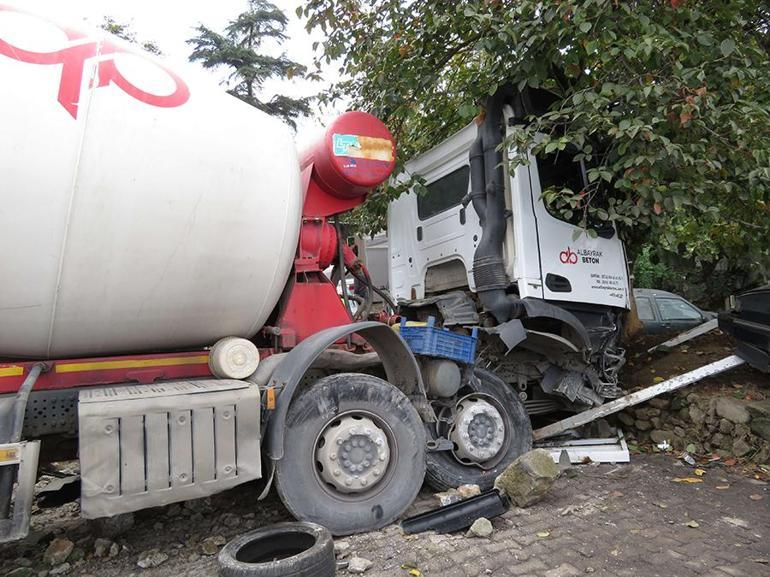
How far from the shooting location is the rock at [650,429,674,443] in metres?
5.32

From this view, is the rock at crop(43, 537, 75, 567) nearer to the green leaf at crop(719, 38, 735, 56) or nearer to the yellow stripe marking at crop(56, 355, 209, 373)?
the yellow stripe marking at crop(56, 355, 209, 373)

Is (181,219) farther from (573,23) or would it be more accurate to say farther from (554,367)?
(554,367)

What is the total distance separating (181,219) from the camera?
121 inches

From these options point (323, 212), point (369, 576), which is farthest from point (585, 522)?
point (323, 212)

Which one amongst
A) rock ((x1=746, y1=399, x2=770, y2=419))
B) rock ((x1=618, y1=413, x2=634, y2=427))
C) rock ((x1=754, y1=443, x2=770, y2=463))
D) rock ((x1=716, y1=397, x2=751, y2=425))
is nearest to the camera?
rock ((x1=754, y1=443, x2=770, y2=463))

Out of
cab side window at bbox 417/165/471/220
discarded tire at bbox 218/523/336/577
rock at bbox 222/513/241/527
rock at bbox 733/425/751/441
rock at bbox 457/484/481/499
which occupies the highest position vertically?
cab side window at bbox 417/165/471/220

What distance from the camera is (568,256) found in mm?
4938

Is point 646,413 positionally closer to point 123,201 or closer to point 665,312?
point 123,201

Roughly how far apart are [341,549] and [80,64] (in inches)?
116

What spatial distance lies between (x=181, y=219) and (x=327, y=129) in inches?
51.9

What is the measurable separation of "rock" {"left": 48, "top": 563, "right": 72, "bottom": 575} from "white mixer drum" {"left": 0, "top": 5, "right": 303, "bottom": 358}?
3.91 ft

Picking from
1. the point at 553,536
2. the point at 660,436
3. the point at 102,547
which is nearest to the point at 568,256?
the point at 660,436

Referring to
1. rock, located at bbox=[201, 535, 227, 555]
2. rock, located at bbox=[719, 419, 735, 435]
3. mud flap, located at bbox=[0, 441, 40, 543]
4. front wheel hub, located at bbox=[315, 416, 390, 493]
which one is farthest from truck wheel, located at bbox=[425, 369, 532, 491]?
mud flap, located at bbox=[0, 441, 40, 543]

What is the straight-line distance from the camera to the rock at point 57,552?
3.24m
